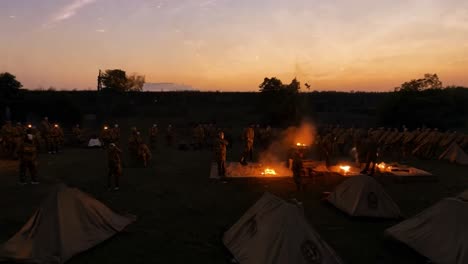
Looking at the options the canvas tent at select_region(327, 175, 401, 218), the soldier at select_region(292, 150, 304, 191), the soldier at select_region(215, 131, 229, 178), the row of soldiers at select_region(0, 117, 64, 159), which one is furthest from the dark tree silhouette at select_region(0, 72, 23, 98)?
the canvas tent at select_region(327, 175, 401, 218)

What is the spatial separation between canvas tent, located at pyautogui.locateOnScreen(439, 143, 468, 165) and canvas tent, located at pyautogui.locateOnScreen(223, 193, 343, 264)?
18.9 meters

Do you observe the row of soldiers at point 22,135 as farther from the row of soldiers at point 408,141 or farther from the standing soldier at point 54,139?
the row of soldiers at point 408,141

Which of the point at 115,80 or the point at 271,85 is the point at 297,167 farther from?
the point at 115,80

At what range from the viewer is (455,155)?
23734 mm

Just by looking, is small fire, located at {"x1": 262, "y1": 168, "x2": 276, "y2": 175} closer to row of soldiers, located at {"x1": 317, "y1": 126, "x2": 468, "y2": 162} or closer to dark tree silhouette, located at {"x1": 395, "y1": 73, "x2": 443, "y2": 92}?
row of soldiers, located at {"x1": 317, "y1": 126, "x2": 468, "y2": 162}

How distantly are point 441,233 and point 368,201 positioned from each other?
3560 millimetres

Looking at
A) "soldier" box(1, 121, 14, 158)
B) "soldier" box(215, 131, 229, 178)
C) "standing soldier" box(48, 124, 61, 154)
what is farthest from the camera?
"standing soldier" box(48, 124, 61, 154)

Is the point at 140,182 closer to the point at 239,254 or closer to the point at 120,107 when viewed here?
the point at 239,254

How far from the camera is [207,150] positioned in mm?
30141

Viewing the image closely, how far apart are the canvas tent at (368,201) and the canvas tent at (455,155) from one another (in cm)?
1362

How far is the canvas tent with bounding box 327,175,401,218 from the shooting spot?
1226 cm

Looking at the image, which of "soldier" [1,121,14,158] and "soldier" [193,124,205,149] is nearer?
"soldier" [1,121,14,158]

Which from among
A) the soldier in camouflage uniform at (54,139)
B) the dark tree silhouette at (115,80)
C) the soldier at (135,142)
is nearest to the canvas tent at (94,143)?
the soldier in camouflage uniform at (54,139)

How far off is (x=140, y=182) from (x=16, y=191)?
4.88 m
